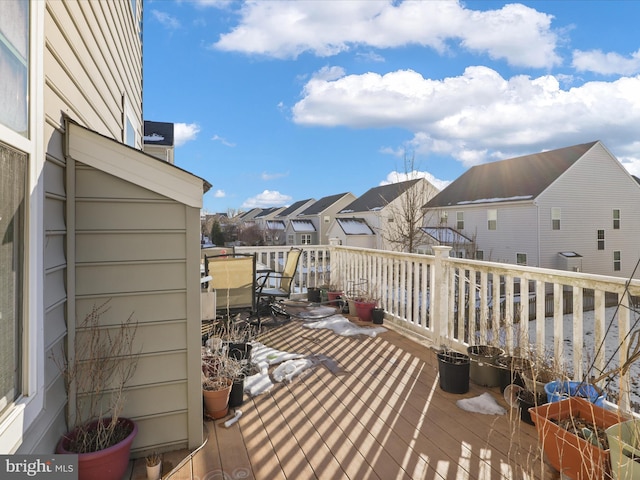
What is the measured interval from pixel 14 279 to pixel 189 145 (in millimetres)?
13233

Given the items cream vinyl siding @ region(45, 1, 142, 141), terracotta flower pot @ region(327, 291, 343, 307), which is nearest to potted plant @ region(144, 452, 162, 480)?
cream vinyl siding @ region(45, 1, 142, 141)

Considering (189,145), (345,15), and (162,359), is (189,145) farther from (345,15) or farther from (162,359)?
(162,359)

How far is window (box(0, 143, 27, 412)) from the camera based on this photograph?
3.83ft

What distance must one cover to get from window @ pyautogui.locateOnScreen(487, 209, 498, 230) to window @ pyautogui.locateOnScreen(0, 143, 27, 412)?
63.9 feet

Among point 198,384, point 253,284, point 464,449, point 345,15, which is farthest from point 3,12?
point 345,15

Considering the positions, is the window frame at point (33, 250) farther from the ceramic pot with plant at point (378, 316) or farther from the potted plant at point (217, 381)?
the ceramic pot with plant at point (378, 316)

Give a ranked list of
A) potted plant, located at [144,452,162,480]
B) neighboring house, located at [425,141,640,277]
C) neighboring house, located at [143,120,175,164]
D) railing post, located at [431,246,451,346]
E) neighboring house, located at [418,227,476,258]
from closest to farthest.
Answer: potted plant, located at [144,452,162,480] < railing post, located at [431,246,451,346] < neighboring house, located at [143,120,175,164] < neighboring house, located at [425,141,640,277] < neighboring house, located at [418,227,476,258]

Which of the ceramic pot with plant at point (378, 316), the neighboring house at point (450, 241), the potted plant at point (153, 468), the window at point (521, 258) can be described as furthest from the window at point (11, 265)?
the window at point (521, 258)

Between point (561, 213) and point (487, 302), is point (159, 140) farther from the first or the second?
point (561, 213)

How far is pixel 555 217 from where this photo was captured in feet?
54.7

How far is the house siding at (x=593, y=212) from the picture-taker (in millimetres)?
16672

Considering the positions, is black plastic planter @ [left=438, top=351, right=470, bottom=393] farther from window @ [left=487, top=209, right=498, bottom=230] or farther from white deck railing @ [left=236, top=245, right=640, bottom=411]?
window @ [left=487, top=209, right=498, bottom=230]

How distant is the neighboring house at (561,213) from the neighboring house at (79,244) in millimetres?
17416

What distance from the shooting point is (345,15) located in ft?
18.9
